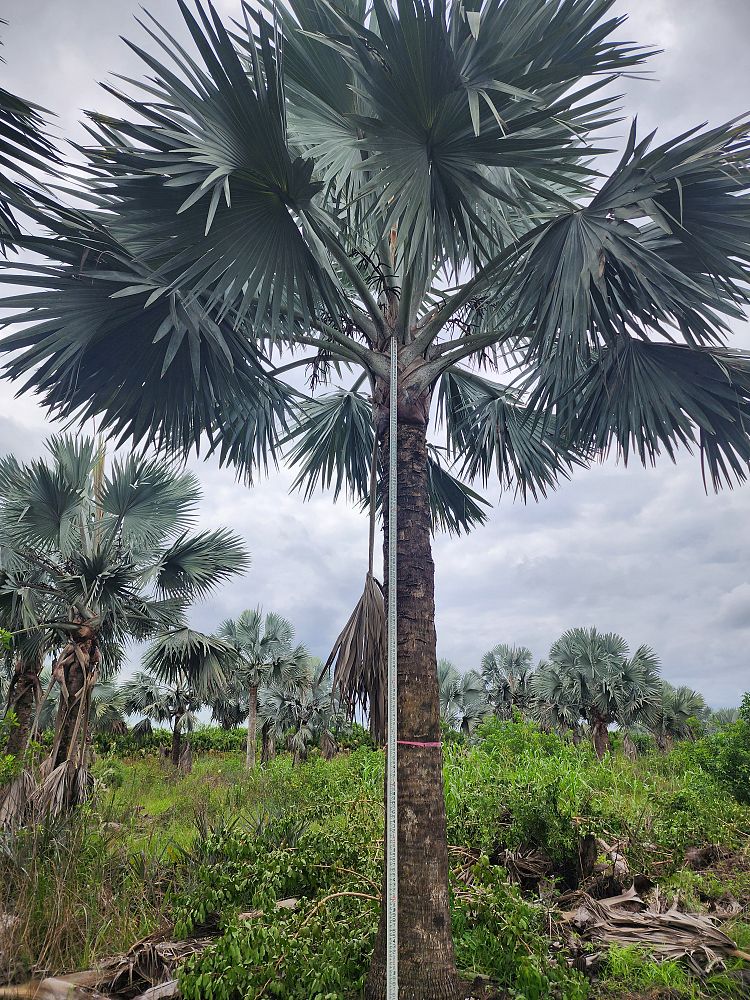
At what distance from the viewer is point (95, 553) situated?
7.89 metres

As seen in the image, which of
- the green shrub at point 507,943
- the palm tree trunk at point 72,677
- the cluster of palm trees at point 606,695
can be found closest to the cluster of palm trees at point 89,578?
the palm tree trunk at point 72,677

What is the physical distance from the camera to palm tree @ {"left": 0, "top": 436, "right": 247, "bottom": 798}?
25.3ft

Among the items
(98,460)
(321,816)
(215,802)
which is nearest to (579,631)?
(215,802)

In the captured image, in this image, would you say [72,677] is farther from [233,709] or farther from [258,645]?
[233,709]

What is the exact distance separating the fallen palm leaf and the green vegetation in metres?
0.11

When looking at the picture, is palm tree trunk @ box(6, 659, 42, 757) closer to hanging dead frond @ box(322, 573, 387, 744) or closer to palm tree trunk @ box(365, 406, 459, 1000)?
hanging dead frond @ box(322, 573, 387, 744)

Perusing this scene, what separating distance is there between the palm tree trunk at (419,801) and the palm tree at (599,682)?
16149 millimetres

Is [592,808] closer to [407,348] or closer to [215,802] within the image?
[407,348]

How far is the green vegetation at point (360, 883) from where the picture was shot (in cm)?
339

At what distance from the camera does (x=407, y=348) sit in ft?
13.8

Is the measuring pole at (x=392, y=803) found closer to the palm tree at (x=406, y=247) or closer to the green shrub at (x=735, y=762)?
the palm tree at (x=406, y=247)

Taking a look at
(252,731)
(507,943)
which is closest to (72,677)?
(507,943)

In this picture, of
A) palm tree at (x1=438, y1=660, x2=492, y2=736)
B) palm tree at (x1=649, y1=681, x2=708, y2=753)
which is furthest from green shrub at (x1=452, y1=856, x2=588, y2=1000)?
palm tree at (x1=438, y1=660, x2=492, y2=736)

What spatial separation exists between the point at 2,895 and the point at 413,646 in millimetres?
3371
